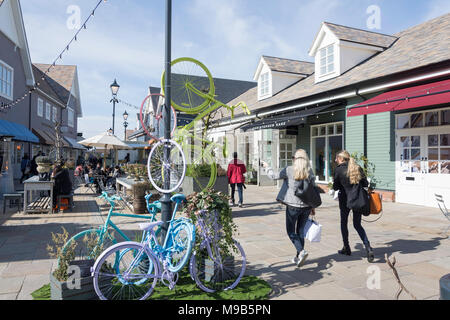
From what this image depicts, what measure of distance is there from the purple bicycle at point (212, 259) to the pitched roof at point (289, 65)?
14972 mm

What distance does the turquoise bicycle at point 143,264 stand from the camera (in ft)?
10.3

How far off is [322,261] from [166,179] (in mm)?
2638

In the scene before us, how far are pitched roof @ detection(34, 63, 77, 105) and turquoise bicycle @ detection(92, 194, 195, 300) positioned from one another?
97.5 ft

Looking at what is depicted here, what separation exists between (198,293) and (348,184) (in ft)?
9.18

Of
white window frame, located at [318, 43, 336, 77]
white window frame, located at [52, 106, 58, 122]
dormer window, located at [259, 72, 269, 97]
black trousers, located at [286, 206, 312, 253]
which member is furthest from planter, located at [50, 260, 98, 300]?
white window frame, located at [52, 106, 58, 122]

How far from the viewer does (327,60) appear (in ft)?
44.6

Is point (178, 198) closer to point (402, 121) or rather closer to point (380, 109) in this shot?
point (380, 109)

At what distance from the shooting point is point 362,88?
Result: 11.0 meters

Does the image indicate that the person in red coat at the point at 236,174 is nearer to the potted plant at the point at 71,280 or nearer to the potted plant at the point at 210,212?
the potted plant at the point at 210,212

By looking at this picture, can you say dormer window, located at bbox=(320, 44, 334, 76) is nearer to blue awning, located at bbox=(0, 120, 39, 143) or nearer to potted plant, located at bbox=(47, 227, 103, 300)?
potted plant, located at bbox=(47, 227, 103, 300)

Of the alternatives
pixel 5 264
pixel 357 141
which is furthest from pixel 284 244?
pixel 357 141

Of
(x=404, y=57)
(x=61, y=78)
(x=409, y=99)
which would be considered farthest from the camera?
(x=61, y=78)

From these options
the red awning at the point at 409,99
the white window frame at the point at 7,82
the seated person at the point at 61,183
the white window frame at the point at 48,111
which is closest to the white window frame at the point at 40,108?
the white window frame at the point at 48,111

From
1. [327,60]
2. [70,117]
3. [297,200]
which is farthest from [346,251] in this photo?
[70,117]
